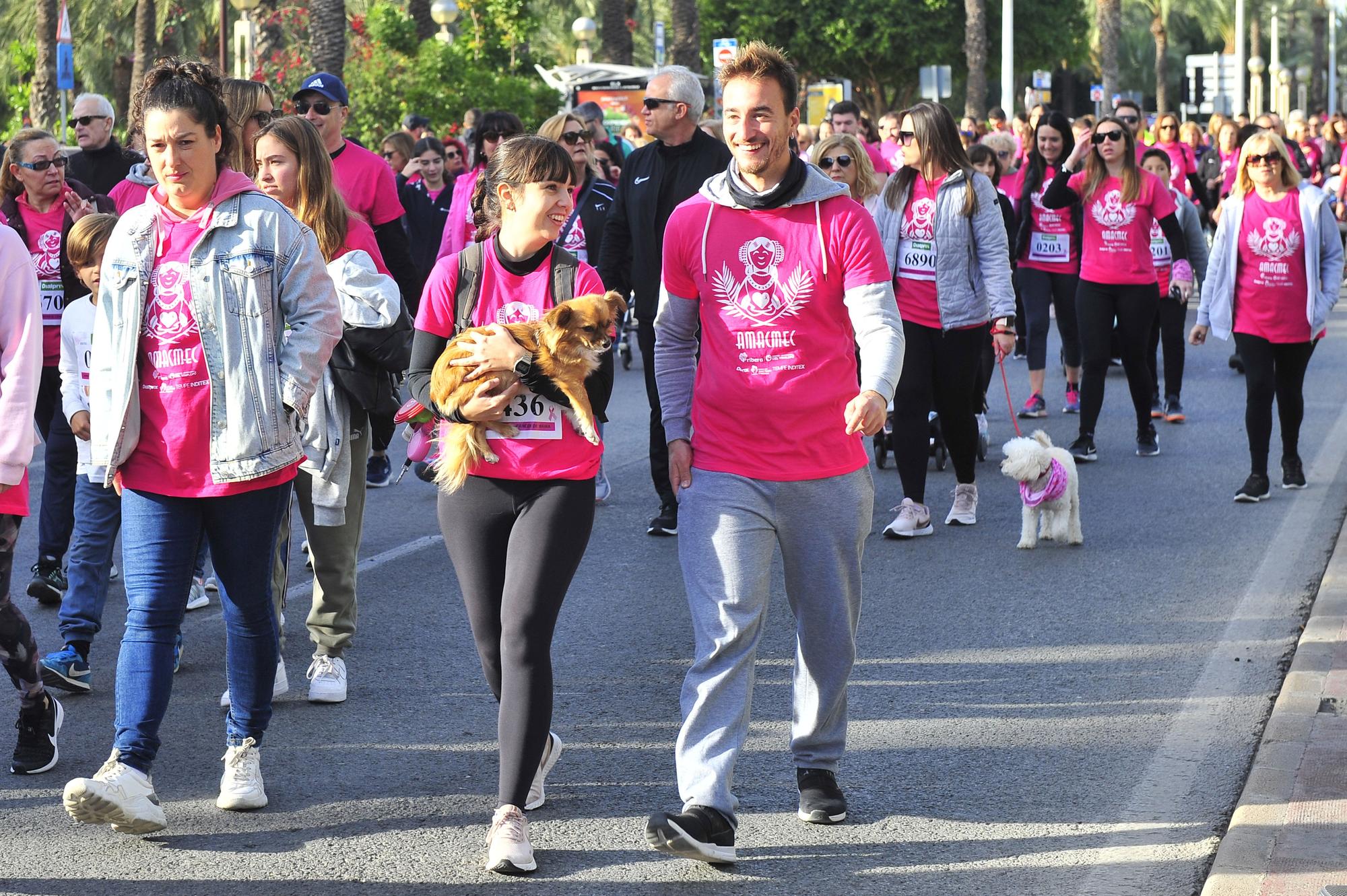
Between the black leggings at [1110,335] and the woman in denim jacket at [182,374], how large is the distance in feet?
23.0

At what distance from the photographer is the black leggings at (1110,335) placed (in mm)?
10734

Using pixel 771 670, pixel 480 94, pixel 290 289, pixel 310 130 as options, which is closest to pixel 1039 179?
pixel 771 670

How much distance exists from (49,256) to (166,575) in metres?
3.57

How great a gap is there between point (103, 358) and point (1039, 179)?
9.29 m

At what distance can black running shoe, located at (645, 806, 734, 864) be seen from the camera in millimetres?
4258

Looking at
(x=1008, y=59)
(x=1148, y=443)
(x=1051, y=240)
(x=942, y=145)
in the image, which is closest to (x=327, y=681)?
(x=942, y=145)

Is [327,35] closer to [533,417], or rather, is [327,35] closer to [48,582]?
[48,582]

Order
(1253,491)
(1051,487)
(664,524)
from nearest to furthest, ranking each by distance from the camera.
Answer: (1051,487)
(664,524)
(1253,491)

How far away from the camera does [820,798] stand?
4750 mm

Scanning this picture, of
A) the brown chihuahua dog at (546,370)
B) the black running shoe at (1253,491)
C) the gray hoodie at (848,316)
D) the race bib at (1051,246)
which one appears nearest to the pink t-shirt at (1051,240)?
the race bib at (1051,246)

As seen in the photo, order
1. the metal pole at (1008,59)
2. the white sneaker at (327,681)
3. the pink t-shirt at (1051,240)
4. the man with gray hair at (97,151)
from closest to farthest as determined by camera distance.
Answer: the white sneaker at (327,681) → the man with gray hair at (97,151) → the pink t-shirt at (1051,240) → the metal pole at (1008,59)

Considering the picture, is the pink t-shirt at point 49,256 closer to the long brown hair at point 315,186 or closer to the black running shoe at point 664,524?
the long brown hair at point 315,186

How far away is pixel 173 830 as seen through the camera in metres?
4.73

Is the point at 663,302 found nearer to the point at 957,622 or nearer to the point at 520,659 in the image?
the point at 520,659
